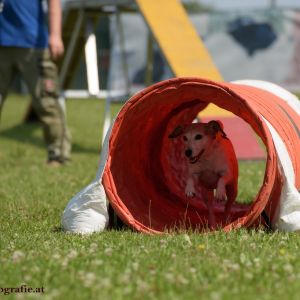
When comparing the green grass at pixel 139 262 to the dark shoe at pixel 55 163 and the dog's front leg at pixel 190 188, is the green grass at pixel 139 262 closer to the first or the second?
the dog's front leg at pixel 190 188

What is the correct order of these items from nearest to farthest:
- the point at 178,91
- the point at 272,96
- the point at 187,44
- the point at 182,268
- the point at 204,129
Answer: the point at 182,268
the point at 178,91
the point at 204,129
the point at 272,96
the point at 187,44

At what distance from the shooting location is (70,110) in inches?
783

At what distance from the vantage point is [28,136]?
Result: 45.6 ft

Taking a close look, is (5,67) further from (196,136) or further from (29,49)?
(196,136)

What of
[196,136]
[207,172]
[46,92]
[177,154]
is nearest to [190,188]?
[207,172]

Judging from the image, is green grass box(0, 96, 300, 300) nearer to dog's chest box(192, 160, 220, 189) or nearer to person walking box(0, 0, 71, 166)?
dog's chest box(192, 160, 220, 189)

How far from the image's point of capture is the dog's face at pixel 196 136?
18.7 ft

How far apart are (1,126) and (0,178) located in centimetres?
715

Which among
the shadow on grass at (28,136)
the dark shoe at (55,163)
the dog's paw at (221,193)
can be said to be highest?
the dog's paw at (221,193)

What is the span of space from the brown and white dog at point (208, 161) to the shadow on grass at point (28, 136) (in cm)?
606

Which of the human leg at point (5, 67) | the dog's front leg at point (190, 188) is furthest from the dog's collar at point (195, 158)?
the human leg at point (5, 67)

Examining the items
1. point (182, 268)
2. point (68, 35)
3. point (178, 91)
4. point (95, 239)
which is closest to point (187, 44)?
point (68, 35)

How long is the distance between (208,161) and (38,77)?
354cm

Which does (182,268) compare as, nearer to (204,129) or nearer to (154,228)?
(154,228)
